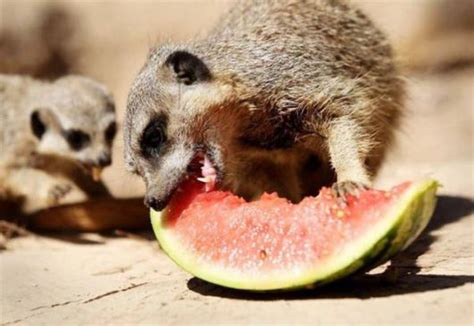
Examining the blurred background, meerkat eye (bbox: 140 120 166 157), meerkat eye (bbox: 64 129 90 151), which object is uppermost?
the blurred background

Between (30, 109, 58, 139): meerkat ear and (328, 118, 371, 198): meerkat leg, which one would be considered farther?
(30, 109, 58, 139): meerkat ear

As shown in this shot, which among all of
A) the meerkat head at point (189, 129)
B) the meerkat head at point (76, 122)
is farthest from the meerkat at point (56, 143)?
the meerkat head at point (189, 129)

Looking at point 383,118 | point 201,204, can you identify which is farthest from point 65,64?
point 201,204

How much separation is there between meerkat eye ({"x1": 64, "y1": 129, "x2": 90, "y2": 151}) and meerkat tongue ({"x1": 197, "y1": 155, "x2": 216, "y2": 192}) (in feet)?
8.60

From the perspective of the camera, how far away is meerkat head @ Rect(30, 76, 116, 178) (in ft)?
22.6

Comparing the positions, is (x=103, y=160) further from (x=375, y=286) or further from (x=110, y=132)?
(x=375, y=286)

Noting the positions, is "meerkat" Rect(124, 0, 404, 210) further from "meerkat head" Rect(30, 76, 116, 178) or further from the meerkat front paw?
"meerkat head" Rect(30, 76, 116, 178)

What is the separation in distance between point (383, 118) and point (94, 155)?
243 cm

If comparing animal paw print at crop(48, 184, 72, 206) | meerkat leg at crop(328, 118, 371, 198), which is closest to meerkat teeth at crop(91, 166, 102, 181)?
animal paw print at crop(48, 184, 72, 206)

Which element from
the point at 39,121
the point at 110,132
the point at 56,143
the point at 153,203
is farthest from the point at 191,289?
the point at 39,121

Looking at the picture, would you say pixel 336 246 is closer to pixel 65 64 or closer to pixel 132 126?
pixel 132 126

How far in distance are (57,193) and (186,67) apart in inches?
105

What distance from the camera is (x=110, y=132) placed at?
7.00 meters

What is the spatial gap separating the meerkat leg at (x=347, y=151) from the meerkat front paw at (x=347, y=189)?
13.9 inches
